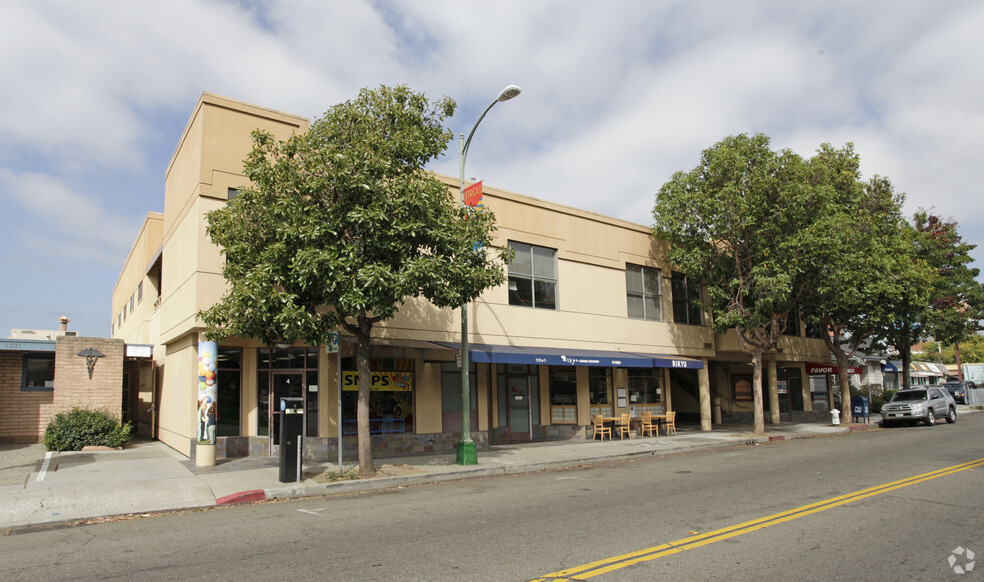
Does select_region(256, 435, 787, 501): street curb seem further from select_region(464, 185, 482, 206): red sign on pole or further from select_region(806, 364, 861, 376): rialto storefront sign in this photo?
select_region(806, 364, 861, 376): rialto storefront sign

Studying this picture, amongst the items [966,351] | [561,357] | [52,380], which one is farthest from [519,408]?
[966,351]

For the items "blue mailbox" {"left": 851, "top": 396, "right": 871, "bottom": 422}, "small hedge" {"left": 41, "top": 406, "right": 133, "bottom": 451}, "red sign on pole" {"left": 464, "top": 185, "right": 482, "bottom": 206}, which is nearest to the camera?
"red sign on pole" {"left": 464, "top": 185, "right": 482, "bottom": 206}

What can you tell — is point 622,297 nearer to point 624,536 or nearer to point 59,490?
point 624,536

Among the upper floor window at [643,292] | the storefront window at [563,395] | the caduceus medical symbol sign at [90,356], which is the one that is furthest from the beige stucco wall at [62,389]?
the upper floor window at [643,292]

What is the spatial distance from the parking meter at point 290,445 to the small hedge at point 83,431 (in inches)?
342

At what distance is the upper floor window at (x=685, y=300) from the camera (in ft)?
80.4

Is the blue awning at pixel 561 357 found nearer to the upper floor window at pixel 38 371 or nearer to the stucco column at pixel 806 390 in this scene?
the stucco column at pixel 806 390

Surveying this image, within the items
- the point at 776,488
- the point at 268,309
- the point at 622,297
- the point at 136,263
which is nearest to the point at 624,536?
the point at 776,488

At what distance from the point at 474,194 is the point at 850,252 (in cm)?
1426

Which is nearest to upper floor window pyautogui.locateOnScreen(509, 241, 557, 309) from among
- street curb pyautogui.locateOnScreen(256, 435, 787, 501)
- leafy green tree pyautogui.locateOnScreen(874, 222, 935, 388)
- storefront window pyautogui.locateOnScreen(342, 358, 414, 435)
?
storefront window pyautogui.locateOnScreen(342, 358, 414, 435)

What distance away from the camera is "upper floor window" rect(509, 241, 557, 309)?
1972 centimetres

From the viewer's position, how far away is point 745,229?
68.6 ft

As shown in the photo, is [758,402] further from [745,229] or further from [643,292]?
[745,229]

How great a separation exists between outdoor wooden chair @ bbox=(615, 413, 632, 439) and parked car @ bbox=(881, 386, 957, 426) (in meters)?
12.0
